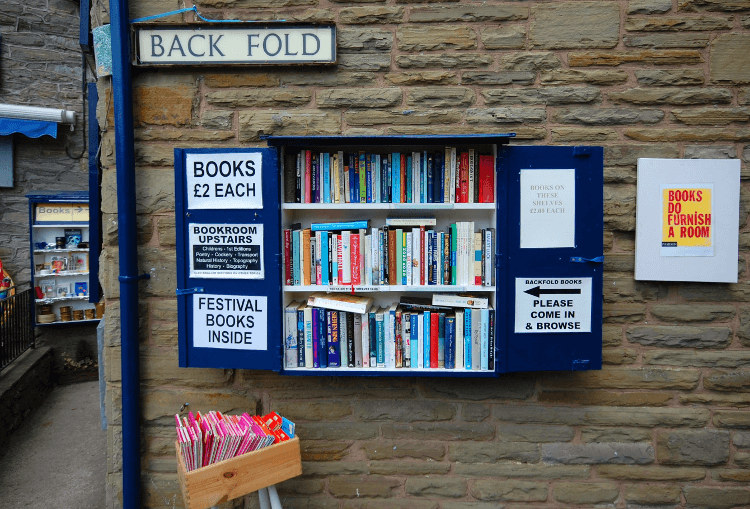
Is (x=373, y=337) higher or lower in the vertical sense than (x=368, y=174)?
lower

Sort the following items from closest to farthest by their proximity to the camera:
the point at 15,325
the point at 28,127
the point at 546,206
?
the point at 546,206, the point at 15,325, the point at 28,127

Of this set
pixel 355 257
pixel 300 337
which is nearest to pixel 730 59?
pixel 355 257

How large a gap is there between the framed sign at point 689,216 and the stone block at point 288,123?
1755 mm

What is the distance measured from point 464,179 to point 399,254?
1.74ft

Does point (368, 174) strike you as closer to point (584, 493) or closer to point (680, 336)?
point (680, 336)

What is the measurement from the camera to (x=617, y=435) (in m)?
2.60

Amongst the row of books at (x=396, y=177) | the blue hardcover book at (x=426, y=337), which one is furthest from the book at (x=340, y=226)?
the blue hardcover book at (x=426, y=337)

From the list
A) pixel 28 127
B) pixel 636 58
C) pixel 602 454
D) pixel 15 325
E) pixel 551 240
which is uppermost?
pixel 28 127

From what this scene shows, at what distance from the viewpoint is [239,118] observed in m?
2.60

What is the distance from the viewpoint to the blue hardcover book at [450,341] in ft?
7.87

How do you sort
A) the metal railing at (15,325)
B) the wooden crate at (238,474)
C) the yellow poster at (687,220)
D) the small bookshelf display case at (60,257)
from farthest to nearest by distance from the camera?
the small bookshelf display case at (60,257) < the metal railing at (15,325) < the yellow poster at (687,220) < the wooden crate at (238,474)

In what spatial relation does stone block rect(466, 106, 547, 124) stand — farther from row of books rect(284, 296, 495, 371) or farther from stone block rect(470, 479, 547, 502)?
stone block rect(470, 479, 547, 502)

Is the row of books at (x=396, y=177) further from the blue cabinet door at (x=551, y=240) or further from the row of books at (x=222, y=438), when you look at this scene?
the row of books at (x=222, y=438)

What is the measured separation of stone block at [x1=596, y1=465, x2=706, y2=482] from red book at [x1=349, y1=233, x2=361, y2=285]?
1.79m
